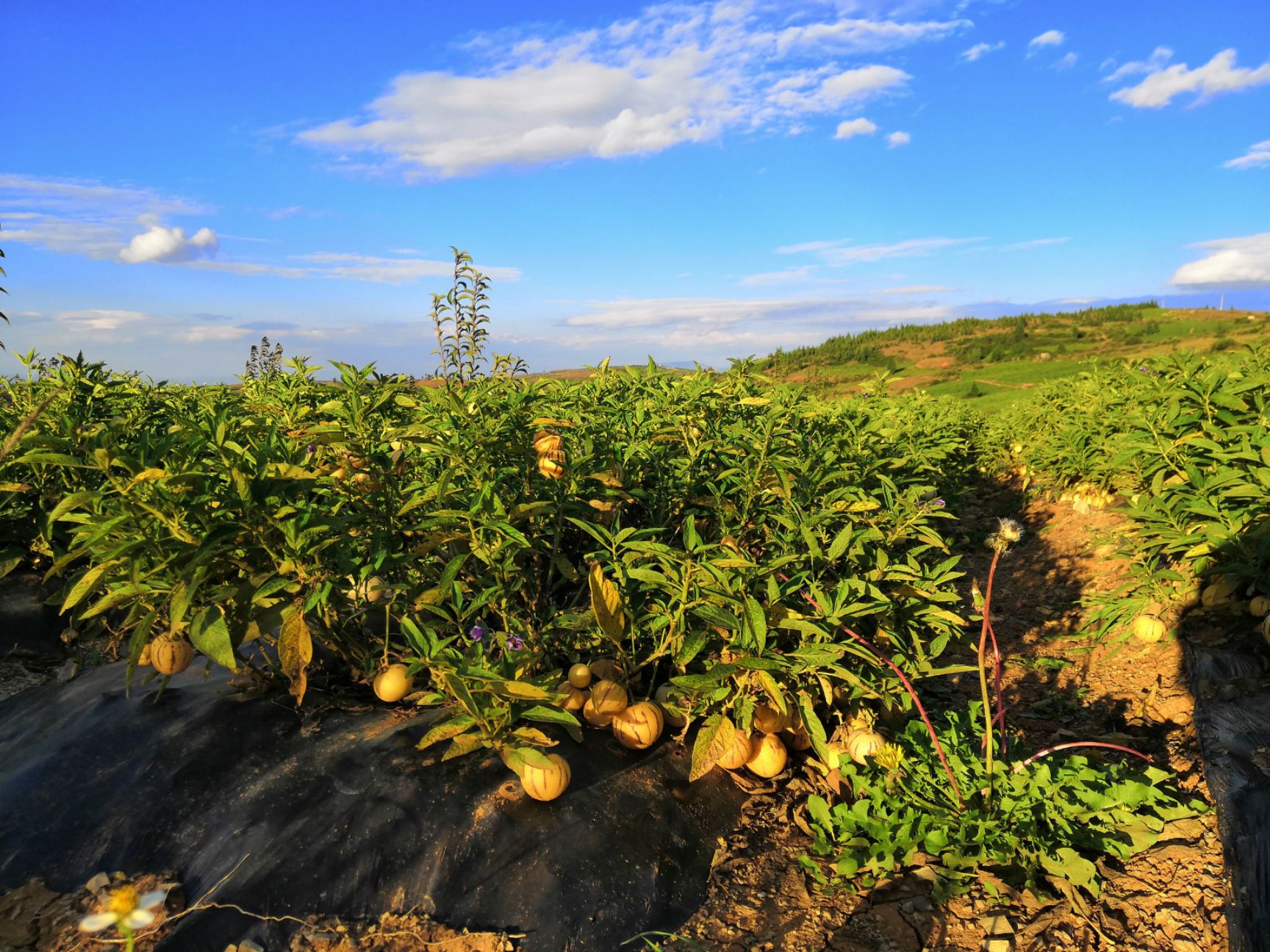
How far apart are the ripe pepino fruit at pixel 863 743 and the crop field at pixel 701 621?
1 centimetres

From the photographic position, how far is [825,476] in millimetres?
2990

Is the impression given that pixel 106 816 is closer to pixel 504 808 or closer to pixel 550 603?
pixel 504 808

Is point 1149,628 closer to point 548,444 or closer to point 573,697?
point 573,697

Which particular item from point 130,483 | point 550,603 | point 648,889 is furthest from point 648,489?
point 130,483

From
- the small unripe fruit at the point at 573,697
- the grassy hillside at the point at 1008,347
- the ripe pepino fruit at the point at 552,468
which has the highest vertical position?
the grassy hillside at the point at 1008,347

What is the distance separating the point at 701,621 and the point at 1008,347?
27757 mm

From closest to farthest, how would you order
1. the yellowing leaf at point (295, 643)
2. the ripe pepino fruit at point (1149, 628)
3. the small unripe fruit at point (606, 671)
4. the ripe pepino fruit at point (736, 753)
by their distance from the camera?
the yellowing leaf at point (295, 643) → the ripe pepino fruit at point (736, 753) → the small unripe fruit at point (606, 671) → the ripe pepino fruit at point (1149, 628)

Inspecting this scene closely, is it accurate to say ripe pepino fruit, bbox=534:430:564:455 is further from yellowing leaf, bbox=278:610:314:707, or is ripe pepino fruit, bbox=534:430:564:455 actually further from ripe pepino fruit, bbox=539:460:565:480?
yellowing leaf, bbox=278:610:314:707

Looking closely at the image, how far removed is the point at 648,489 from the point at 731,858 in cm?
160

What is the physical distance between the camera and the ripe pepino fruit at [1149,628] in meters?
3.74

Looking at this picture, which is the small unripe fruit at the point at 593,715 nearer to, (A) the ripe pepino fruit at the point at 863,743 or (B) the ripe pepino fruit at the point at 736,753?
(B) the ripe pepino fruit at the point at 736,753

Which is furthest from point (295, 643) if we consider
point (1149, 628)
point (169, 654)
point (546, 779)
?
point (1149, 628)

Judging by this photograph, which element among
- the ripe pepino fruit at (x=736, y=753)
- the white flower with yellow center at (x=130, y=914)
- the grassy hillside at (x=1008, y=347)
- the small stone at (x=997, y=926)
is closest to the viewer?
the white flower with yellow center at (x=130, y=914)

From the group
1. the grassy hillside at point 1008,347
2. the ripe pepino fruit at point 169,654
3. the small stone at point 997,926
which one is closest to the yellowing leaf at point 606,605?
the small stone at point 997,926
